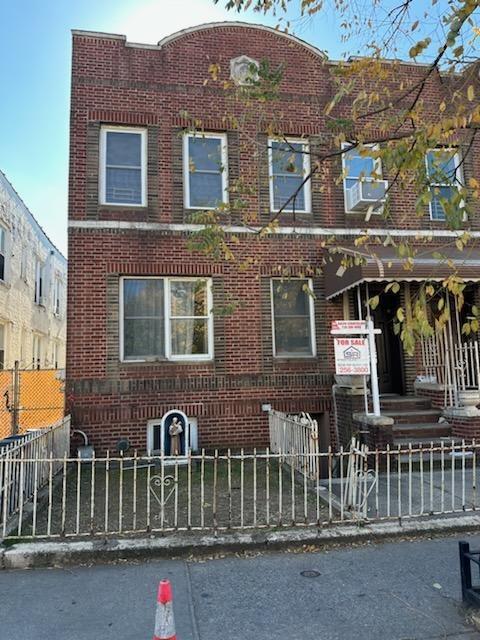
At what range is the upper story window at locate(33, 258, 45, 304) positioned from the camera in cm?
1942

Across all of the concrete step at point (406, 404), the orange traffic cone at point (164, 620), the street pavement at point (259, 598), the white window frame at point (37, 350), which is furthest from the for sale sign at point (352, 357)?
the white window frame at point (37, 350)

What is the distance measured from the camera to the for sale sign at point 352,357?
8.48m

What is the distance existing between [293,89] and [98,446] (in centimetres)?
868

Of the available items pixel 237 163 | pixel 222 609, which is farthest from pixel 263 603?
pixel 237 163

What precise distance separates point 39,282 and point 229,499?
16339 mm

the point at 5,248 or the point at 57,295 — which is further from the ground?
→ the point at 5,248

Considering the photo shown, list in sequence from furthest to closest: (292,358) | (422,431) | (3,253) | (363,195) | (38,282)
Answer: (38,282)
(3,253)
(363,195)
(292,358)
(422,431)

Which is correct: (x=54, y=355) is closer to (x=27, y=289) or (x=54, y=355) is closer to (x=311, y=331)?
(x=27, y=289)

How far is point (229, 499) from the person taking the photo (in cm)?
620

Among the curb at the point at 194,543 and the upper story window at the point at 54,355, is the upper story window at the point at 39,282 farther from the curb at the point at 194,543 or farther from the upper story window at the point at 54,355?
the curb at the point at 194,543

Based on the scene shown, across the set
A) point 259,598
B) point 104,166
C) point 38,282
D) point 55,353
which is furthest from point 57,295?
point 259,598

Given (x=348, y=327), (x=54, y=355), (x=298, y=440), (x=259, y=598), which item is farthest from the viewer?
(x=54, y=355)

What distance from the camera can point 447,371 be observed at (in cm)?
963

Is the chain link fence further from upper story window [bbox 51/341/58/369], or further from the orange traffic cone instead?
upper story window [bbox 51/341/58/369]
